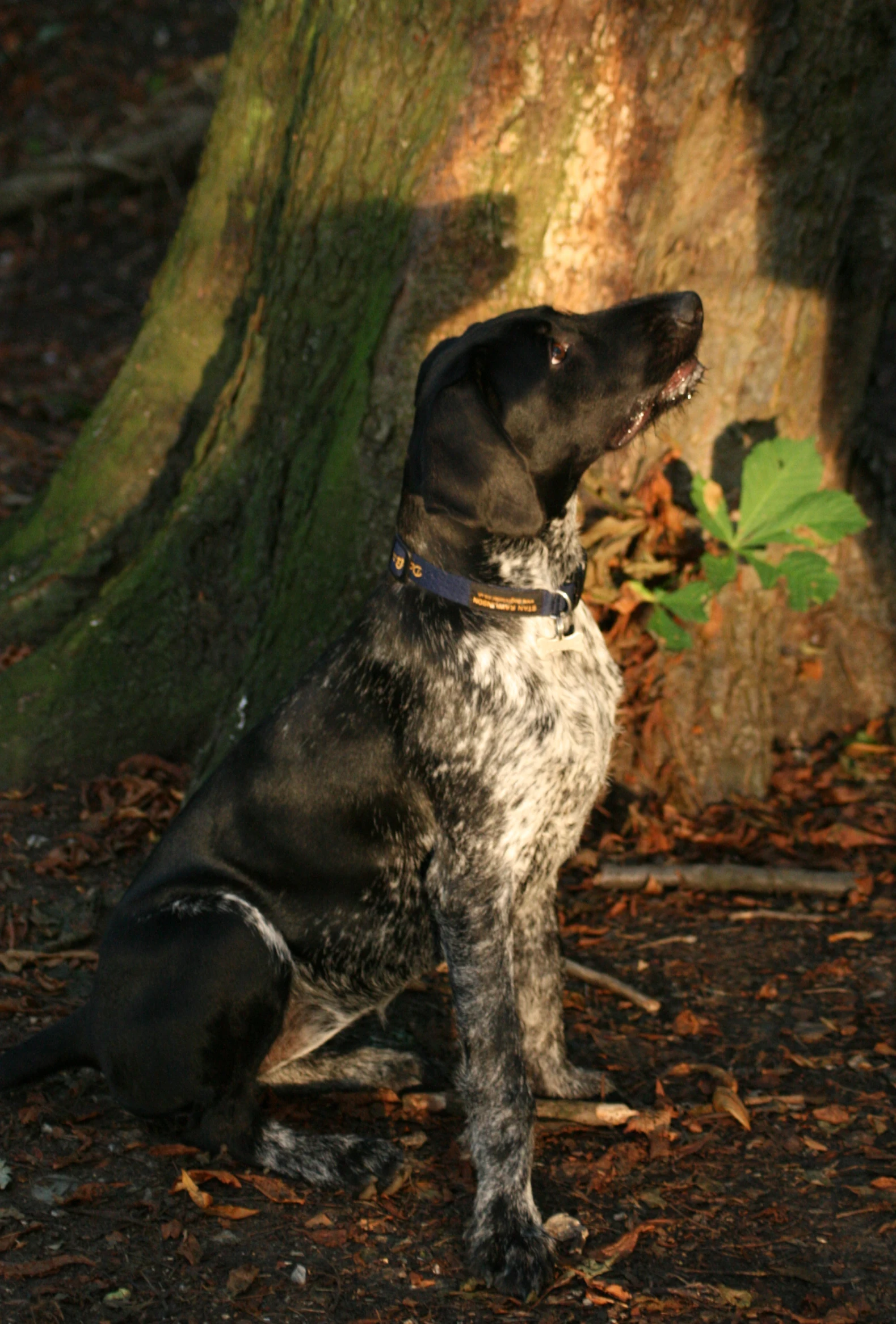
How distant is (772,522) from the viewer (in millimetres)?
4754

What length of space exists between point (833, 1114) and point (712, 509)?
217 centimetres

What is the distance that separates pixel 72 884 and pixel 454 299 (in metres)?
2.53

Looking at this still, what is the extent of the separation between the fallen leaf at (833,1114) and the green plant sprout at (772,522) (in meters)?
1.72

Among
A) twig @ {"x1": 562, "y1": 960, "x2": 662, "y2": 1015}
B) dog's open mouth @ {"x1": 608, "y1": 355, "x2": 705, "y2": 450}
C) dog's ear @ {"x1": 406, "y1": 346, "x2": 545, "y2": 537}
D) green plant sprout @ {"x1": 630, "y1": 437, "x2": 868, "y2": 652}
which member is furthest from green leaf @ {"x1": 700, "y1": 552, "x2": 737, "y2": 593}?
dog's ear @ {"x1": 406, "y1": 346, "x2": 545, "y2": 537}

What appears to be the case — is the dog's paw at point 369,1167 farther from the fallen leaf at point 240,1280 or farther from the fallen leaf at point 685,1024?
the fallen leaf at point 685,1024

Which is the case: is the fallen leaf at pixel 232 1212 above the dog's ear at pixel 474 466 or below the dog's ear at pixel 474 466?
below

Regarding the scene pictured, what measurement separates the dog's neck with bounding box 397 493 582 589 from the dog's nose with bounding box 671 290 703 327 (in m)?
0.60

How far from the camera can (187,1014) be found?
3.41 m

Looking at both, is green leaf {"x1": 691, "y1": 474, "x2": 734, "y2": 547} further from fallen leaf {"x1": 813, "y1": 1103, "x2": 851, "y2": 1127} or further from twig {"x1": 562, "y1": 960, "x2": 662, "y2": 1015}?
fallen leaf {"x1": 813, "y1": 1103, "x2": 851, "y2": 1127}

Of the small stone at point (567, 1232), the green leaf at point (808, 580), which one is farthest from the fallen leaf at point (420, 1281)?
the green leaf at point (808, 580)

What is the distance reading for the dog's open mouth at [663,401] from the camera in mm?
3588

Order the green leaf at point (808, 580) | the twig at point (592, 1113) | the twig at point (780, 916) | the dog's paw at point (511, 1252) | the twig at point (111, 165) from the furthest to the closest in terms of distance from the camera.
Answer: the twig at point (111, 165) → the green leaf at point (808, 580) → the twig at point (780, 916) → the twig at point (592, 1113) → the dog's paw at point (511, 1252)

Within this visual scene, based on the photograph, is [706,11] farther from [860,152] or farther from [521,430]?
[521,430]

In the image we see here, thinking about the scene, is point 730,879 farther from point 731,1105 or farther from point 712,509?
point 712,509
